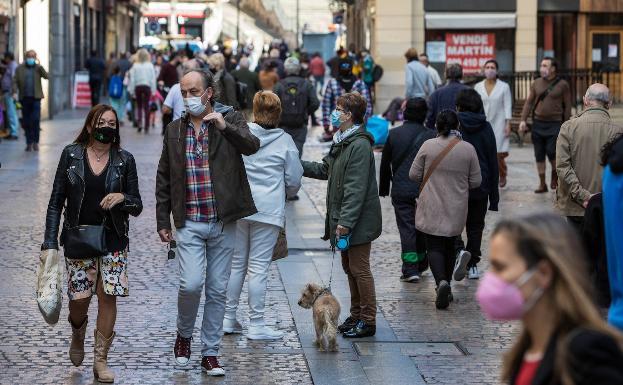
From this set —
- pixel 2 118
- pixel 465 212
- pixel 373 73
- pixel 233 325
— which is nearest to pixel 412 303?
pixel 465 212

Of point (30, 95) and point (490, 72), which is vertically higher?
point (490, 72)

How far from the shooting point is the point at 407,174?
10367 mm

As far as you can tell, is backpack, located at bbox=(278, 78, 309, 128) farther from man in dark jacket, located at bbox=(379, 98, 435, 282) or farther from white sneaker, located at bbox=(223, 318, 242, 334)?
white sneaker, located at bbox=(223, 318, 242, 334)

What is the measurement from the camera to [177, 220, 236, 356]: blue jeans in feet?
24.1

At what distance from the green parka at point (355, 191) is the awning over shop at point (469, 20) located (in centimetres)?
2446

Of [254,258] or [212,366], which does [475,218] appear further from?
[212,366]

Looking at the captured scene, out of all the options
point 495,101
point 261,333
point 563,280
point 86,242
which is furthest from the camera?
point 495,101

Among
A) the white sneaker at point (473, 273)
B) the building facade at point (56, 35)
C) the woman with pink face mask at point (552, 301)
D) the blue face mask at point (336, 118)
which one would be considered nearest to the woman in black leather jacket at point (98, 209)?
the blue face mask at point (336, 118)

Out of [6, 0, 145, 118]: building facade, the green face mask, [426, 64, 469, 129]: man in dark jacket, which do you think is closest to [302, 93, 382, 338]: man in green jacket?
the green face mask

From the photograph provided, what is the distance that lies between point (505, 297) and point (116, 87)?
89.0 feet

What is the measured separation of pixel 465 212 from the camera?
9.73m

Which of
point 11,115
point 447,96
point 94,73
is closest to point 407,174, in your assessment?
point 447,96

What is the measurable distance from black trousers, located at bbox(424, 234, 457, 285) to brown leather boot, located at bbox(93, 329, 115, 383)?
9.91ft

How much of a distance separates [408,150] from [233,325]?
2.35 metres
